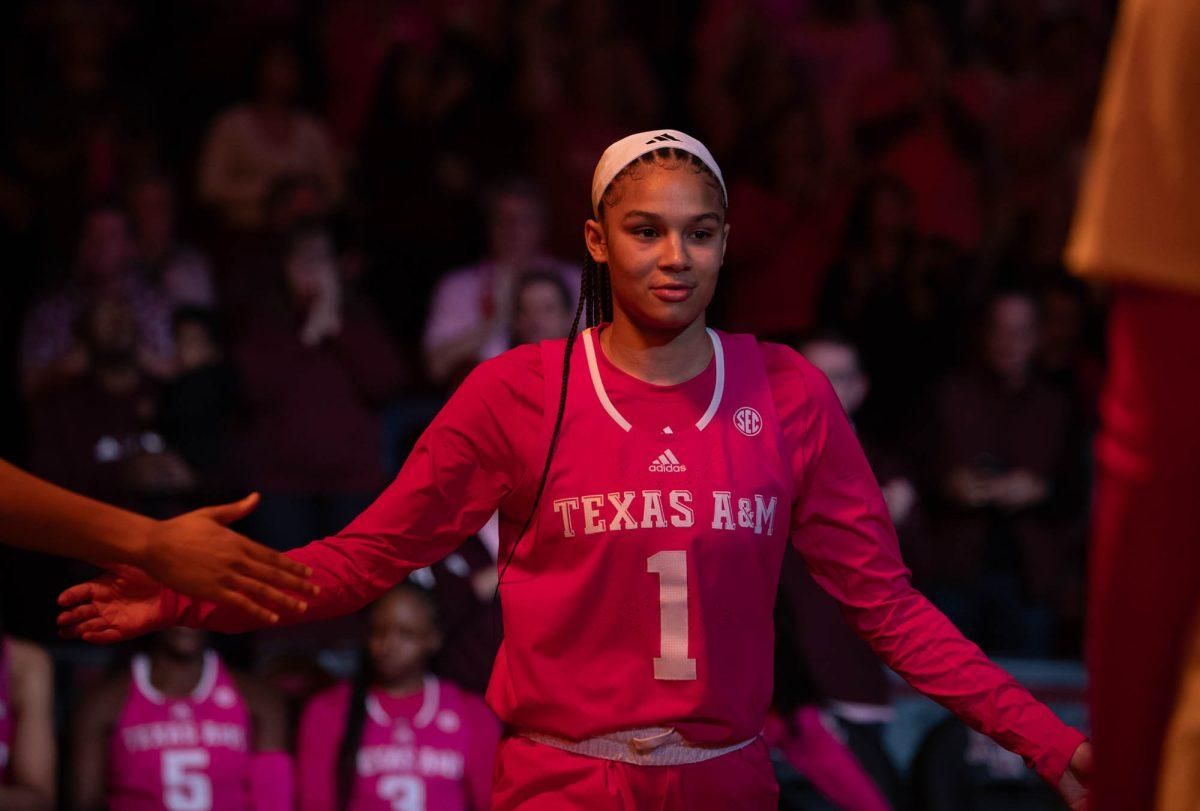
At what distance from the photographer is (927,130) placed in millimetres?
7996

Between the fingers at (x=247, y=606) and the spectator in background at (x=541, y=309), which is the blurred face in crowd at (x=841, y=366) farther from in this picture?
the fingers at (x=247, y=606)

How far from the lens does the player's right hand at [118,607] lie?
309 centimetres

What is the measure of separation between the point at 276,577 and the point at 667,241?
0.92 metres

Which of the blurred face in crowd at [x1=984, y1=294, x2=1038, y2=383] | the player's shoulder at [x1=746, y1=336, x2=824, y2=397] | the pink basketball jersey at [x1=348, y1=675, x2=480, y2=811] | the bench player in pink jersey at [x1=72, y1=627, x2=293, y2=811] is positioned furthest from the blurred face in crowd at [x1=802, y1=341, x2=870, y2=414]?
the player's shoulder at [x1=746, y1=336, x2=824, y2=397]

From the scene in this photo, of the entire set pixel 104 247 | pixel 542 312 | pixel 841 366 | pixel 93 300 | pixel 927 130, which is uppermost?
pixel 927 130

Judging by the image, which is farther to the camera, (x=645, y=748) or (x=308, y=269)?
(x=308, y=269)

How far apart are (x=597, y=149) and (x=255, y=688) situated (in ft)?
9.84

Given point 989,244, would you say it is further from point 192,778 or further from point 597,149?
point 192,778

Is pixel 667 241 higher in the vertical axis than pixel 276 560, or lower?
higher

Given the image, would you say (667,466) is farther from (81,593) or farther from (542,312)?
(542,312)

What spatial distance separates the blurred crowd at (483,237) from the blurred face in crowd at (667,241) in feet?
9.68

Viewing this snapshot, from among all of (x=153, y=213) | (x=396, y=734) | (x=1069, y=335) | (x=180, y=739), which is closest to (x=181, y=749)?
(x=180, y=739)

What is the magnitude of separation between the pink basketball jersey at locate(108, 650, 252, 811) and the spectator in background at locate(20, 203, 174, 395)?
144 cm

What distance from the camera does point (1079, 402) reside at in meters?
7.19
